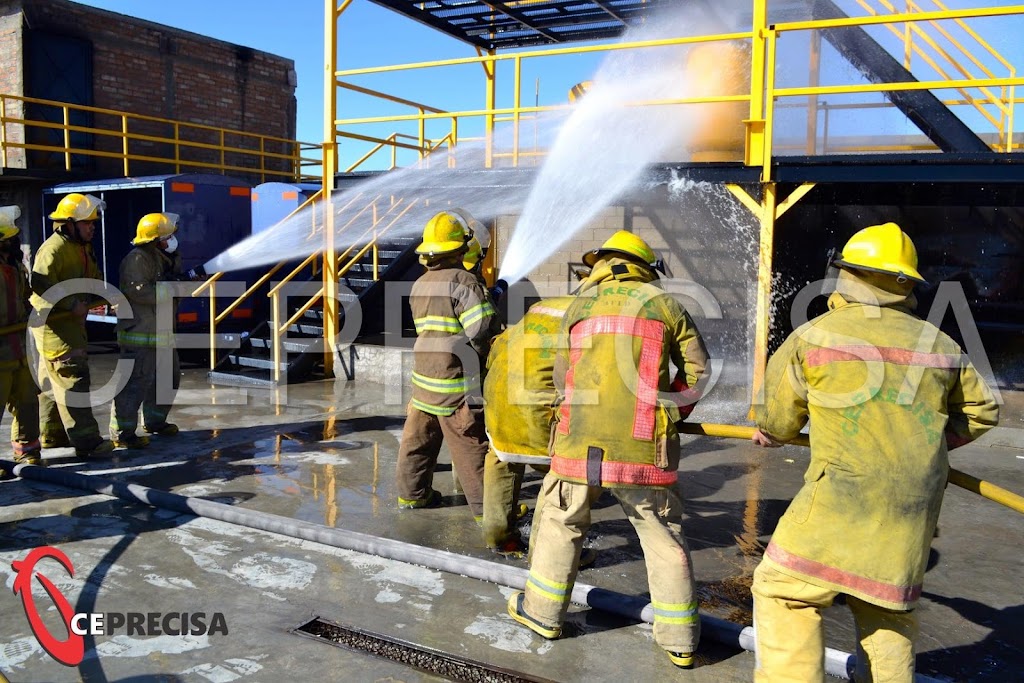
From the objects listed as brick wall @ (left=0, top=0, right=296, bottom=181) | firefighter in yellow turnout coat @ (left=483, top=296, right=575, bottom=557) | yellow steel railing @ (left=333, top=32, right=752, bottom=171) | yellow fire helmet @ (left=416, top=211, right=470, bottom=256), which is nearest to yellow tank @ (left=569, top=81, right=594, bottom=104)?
yellow steel railing @ (left=333, top=32, right=752, bottom=171)

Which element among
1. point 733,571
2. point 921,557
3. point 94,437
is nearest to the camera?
point 921,557

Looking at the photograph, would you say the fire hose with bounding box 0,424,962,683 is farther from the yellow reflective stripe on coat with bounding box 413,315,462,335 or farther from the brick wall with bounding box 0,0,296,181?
the brick wall with bounding box 0,0,296,181

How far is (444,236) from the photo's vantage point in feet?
15.4

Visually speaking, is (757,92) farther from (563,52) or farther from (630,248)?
(630,248)

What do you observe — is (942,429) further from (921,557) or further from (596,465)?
(596,465)

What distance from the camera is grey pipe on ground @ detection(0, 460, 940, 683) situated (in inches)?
129

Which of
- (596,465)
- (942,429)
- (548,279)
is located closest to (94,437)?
(596,465)

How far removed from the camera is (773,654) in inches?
103

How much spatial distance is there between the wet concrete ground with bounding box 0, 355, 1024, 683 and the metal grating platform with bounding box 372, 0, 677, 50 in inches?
232

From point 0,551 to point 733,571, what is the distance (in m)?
3.89

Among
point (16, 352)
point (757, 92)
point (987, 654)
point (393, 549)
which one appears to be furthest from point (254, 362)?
point (987, 654)

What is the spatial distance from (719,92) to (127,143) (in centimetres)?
1182

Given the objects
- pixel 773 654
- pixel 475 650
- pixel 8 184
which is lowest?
pixel 475 650

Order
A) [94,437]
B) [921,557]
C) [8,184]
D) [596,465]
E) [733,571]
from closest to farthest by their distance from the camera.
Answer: [921,557], [596,465], [733,571], [94,437], [8,184]
